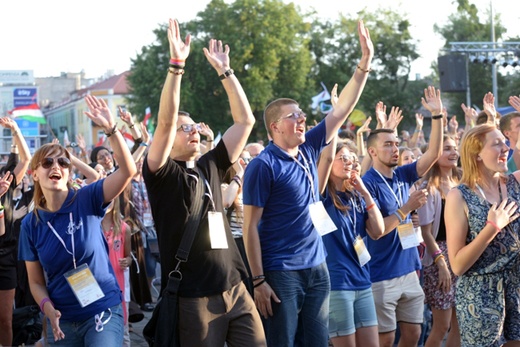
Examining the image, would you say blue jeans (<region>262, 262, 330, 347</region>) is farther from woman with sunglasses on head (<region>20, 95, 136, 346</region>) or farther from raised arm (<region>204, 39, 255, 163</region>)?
woman with sunglasses on head (<region>20, 95, 136, 346</region>)

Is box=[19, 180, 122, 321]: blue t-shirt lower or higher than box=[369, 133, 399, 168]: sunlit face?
lower

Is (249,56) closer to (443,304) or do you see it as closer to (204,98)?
(204,98)

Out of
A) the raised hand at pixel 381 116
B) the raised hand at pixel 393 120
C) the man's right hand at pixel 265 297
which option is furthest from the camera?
the raised hand at pixel 381 116

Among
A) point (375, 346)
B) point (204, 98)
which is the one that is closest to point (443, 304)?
point (375, 346)

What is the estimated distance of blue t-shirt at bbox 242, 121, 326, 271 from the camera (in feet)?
18.5

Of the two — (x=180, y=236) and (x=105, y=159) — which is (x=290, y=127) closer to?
(x=180, y=236)

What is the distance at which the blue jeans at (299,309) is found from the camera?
5613 mm

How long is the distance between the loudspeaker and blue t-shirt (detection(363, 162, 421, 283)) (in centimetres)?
2416

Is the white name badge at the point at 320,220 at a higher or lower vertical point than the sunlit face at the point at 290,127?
A: lower

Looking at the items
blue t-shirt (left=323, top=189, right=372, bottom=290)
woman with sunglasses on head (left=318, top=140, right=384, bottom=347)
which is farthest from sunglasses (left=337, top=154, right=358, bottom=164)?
blue t-shirt (left=323, top=189, right=372, bottom=290)

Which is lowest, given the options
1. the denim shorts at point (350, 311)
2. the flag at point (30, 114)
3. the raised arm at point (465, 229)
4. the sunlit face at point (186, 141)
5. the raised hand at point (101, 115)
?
the denim shorts at point (350, 311)

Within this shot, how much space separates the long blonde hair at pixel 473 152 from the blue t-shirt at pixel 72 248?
213 cm

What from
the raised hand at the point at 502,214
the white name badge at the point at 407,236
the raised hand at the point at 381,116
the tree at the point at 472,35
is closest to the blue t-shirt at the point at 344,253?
the white name badge at the point at 407,236

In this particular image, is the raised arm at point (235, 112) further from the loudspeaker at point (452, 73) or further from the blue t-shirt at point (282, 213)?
the loudspeaker at point (452, 73)
